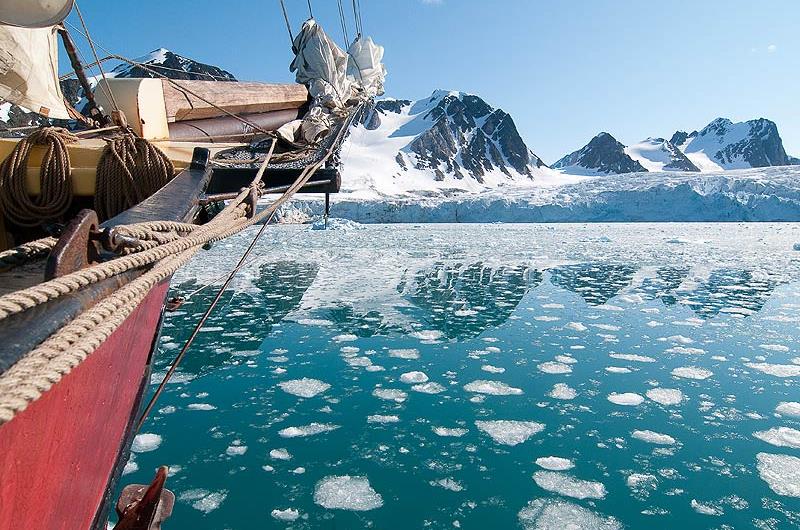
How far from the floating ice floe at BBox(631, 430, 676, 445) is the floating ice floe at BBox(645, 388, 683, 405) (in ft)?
1.66

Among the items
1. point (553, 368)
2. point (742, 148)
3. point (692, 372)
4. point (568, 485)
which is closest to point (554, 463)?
point (568, 485)

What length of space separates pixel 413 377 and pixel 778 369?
2.79 m

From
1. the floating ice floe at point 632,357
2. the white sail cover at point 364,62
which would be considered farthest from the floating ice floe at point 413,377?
the white sail cover at point 364,62

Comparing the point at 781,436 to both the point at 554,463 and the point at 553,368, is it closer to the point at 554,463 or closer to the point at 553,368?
the point at 554,463

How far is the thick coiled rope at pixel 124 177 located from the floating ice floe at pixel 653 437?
8.87ft

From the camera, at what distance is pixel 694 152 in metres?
133

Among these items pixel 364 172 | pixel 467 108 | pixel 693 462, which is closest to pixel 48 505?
pixel 693 462

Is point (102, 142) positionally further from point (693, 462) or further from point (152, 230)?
point (693, 462)

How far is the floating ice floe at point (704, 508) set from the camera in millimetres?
2019

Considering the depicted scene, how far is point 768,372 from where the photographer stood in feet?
12.0

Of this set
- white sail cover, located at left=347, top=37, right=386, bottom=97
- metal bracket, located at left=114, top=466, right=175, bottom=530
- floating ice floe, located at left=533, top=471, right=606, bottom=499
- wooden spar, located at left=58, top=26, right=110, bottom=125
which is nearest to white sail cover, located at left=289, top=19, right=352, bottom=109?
white sail cover, located at left=347, top=37, right=386, bottom=97

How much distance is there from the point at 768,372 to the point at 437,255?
9346mm

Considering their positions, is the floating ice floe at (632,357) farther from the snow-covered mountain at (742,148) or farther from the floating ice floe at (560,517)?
the snow-covered mountain at (742,148)

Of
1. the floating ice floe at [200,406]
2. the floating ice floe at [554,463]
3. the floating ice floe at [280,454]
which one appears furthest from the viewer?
the floating ice floe at [200,406]
